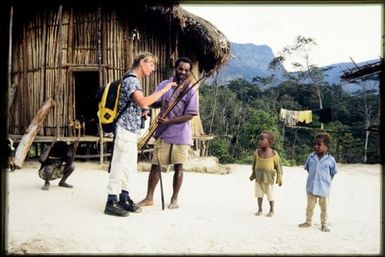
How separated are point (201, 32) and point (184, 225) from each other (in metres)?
7.12

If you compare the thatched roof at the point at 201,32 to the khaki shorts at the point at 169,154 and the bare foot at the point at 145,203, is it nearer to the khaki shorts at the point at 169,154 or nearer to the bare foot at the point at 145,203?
the khaki shorts at the point at 169,154

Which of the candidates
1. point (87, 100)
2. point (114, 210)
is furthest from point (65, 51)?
point (114, 210)

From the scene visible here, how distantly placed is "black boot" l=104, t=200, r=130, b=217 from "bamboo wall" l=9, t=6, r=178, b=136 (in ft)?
19.3

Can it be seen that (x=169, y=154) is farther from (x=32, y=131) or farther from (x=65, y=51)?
(x=65, y=51)

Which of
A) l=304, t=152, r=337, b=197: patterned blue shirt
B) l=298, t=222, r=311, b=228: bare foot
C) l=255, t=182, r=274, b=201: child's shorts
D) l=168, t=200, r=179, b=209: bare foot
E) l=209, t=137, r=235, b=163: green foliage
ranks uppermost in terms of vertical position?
l=304, t=152, r=337, b=197: patterned blue shirt

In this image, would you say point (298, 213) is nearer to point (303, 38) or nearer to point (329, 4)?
point (329, 4)

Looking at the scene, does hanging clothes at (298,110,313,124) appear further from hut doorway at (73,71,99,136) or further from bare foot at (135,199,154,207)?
bare foot at (135,199,154,207)

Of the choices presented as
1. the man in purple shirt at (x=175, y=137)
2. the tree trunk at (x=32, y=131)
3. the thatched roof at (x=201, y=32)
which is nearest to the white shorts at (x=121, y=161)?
the man in purple shirt at (x=175, y=137)

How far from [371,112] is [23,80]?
2241 cm

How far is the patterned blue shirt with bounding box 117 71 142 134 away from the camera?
13.9 feet

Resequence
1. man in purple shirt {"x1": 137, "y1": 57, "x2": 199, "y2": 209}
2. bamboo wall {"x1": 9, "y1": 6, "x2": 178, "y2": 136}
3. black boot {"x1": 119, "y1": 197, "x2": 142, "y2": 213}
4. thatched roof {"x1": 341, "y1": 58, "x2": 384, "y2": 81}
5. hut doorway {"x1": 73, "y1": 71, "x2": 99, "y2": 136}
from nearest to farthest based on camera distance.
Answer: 1. black boot {"x1": 119, "y1": 197, "x2": 142, "y2": 213}
2. man in purple shirt {"x1": 137, "y1": 57, "x2": 199, "y2": 209}
3. thatched roof {"x1": 341, "y1": 58, "x2": 384, "y2": 81}
4. bamboo wall {"x1": 9, "y1": 6, "x2": 178, "y2": 136}
5. hut doorway {"x1": 73, "y1": 71, "x2": 99, "y2": 136}

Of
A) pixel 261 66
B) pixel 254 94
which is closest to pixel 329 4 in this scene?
pixel 254 94

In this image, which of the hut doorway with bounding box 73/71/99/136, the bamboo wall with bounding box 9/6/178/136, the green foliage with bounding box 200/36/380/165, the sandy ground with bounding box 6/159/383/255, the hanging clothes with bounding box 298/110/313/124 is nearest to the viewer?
the sandy ground with bounding box 6/159/383/255

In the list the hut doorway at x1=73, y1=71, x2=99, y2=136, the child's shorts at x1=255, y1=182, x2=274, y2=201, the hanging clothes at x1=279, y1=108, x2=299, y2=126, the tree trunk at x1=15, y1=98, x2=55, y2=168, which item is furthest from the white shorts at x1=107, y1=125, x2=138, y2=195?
the hanging clothes at x1=279, y1=108, x2=299, y2=126
